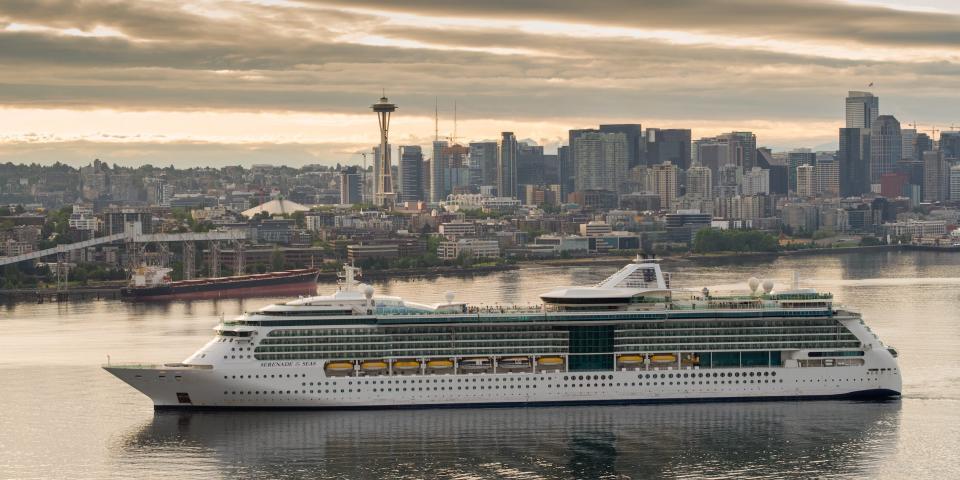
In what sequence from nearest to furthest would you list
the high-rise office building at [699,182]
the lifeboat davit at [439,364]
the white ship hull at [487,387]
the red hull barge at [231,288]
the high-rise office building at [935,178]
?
1. the white ship hull at [487,387]
2. the lifeboat davit at [439,364]
3. the red hull barge at [231,288]
4. the high-rise office building at [699,182]
5. the high-rise office building at [935,178]

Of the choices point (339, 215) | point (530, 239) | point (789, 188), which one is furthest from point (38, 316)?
point (789, 188)

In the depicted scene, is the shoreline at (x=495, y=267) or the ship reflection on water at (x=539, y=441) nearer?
the ship reflection on water at (x=539, y=441)

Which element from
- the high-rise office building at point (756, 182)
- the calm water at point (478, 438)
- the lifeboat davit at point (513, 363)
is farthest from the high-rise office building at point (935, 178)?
the lifeboat davit at point (513, 363)

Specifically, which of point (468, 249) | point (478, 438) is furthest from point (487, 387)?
point (468, 249)

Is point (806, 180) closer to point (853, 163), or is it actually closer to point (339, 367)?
point (853, 163)

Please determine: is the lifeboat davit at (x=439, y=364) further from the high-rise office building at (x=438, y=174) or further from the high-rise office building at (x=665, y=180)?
the high-rise office building at (x=438, y=174)

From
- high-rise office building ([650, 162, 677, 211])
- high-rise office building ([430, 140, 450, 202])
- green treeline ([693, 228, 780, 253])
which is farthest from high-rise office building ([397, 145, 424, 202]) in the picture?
green treeline ([693, 228, 780, 253])
